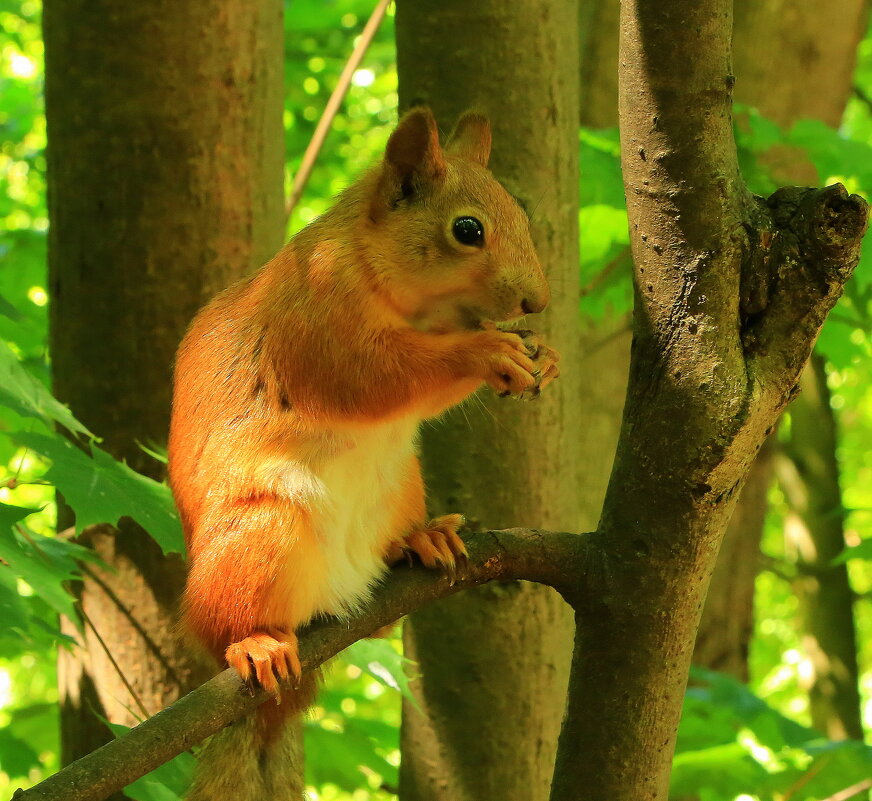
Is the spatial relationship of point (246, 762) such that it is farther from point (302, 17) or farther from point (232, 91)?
point (302, 17)

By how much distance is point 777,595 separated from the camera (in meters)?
7.82

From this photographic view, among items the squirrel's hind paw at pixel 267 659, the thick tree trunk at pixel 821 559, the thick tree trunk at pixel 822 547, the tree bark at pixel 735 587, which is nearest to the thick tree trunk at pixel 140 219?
the squirrel's hind paw at pixel 267 659

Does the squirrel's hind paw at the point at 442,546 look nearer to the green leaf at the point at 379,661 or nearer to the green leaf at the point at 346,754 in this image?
the green leaf at the point at 379,661

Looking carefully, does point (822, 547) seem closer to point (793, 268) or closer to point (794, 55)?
point (794, 55)

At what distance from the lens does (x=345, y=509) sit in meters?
1.75

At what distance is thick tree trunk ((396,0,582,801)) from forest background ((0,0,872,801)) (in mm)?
125

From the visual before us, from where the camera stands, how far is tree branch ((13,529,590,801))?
1.09m

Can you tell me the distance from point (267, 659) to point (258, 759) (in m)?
0.29

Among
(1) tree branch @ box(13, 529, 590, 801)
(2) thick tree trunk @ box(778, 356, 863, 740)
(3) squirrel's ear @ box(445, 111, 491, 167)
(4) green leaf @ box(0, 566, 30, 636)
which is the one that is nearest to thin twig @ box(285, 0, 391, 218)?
(3) squirrel's ear @ box(445, 111, 491, 167)

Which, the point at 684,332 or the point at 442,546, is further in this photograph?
the point at 442,546

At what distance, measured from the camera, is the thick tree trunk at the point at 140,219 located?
2.33 meters

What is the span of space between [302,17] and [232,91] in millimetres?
1923

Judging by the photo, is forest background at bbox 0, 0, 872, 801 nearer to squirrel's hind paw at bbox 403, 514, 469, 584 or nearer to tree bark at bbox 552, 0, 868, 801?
squirrel's hind paw at bbox 403, 514, 469, 584

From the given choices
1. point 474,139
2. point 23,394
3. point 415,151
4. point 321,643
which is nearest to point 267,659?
point 321,643
